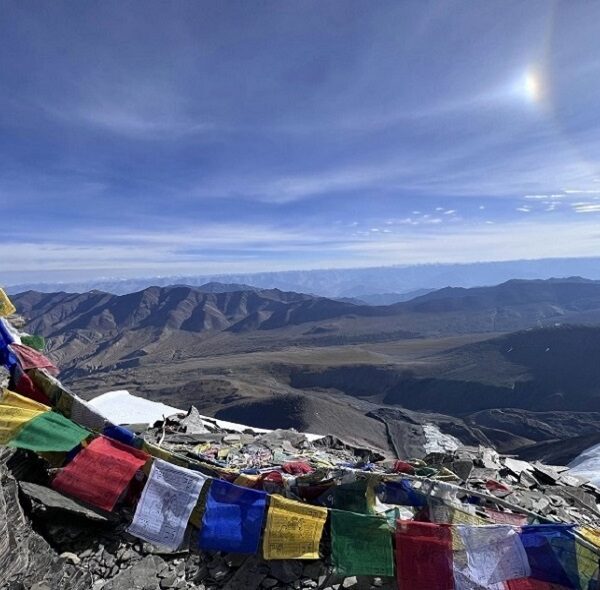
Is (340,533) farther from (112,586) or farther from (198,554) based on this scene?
(112,586)

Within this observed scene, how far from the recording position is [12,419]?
30.0 ft

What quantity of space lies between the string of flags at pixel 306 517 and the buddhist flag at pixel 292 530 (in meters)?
0.02

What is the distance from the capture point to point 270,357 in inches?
6289

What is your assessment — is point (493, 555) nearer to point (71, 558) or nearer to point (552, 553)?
point (552, 553)

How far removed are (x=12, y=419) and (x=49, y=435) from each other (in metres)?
0.91

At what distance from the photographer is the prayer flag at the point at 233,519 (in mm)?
7461

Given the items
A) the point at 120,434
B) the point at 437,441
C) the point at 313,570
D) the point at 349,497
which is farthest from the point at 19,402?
the point at 437,441

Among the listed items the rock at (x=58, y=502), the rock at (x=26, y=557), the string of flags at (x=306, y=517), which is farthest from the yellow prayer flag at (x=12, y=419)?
the rock at (x=26, y=557)

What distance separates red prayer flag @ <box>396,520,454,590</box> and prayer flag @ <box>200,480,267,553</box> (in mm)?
2457

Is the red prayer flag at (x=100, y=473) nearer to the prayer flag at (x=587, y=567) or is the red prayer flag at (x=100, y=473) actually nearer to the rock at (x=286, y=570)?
the rock at (x=286, y=570)

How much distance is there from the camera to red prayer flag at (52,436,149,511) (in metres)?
8.39

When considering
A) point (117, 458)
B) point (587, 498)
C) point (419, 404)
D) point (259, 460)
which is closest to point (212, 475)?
point (117, 458)

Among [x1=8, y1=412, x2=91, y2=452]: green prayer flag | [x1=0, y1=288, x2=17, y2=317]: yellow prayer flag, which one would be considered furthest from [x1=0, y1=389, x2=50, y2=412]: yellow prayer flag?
[x1=0, y1=288, x2=17, y2=317]: yellow prayer flag

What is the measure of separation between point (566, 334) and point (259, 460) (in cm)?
13329
